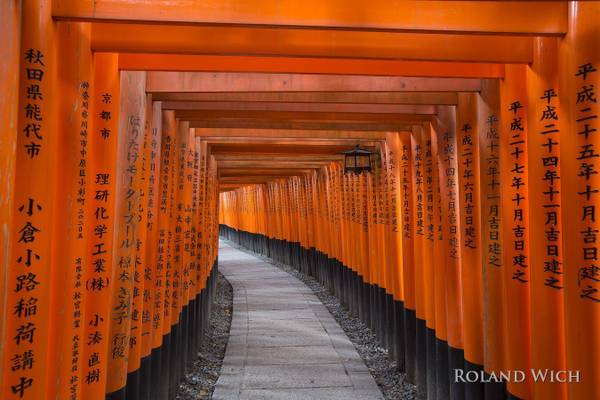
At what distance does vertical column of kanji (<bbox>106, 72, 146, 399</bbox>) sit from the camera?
3670mm

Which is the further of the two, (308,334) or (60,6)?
(308,334)

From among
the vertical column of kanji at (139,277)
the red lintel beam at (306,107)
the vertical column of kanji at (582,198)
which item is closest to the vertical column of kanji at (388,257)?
the red lintel beam at (306,107)

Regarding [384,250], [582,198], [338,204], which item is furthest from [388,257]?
[582,198]

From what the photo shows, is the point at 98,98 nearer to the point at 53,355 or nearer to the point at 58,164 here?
the point at 58,164

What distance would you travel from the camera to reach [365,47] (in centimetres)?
297

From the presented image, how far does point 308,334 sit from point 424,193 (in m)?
4.58

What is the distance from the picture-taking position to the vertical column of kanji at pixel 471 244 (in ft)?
13.7

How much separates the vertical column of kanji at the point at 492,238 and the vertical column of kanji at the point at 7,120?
10.6 ft

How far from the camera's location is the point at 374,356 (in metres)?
7.94

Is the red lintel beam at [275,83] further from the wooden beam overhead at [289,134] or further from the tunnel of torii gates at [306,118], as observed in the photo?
the wooden beam overhead at [289,134]

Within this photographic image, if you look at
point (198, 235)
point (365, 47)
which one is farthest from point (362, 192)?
point (365, 47)

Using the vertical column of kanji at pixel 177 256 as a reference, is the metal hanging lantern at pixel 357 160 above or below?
above

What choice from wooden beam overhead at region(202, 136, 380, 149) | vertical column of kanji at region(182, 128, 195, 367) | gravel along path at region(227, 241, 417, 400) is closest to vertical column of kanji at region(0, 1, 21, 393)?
vertical column of kanji at region(182, 128, 195, 367)

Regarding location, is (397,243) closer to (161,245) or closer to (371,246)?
(371,246)
